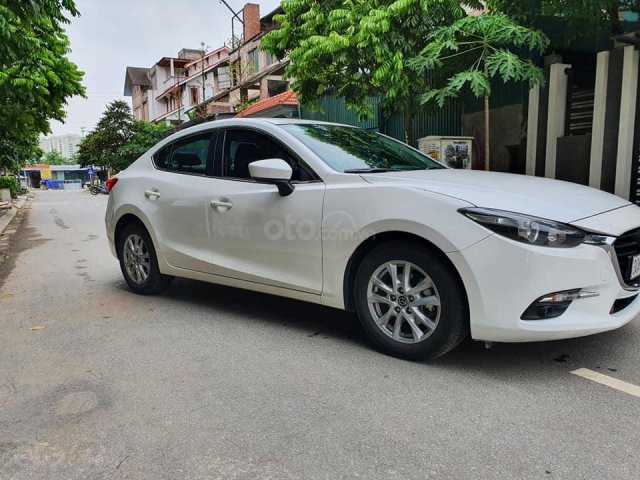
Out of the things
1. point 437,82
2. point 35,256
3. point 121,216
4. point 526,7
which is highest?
point 526,7

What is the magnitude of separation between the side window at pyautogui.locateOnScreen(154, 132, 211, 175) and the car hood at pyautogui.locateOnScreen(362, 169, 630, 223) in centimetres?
181

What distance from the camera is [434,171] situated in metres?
4.05

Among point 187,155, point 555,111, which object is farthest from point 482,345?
point 555,111

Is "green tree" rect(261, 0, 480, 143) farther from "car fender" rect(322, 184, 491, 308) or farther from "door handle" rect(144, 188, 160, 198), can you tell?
"car fender" rect(322, 184, 491, 308)

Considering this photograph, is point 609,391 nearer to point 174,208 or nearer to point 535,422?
point 535,422

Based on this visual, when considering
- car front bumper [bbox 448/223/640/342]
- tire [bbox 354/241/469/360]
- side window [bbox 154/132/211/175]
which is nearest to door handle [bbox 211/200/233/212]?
side window [bbox 154/132/211/175]

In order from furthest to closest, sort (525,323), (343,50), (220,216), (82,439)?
(343,50)
(220,216)
(525,323)
(82,439)

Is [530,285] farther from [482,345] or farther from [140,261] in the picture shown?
[140,261]

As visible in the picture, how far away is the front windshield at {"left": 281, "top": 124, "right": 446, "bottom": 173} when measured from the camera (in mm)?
4012

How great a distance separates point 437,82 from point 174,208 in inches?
215

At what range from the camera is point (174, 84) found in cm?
5334

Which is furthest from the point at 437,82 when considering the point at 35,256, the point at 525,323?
the point at 35,256

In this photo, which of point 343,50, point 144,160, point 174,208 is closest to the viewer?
point 174,208

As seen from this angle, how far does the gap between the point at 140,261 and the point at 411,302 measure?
3157 mm
